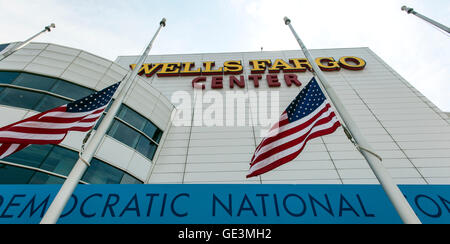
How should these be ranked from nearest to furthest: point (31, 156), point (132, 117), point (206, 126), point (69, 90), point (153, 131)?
point (31, 156), point (69, 90), point (132, 117), point (153, 131), point (206, 126)

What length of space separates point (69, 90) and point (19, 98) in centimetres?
196

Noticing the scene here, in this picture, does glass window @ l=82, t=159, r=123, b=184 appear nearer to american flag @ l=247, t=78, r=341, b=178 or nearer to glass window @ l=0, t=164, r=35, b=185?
glass window @ l=0, t=164, r=35, b=185

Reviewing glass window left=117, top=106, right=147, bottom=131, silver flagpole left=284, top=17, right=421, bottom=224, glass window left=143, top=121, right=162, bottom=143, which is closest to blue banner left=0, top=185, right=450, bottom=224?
silver flagpole left=284, top=17, right=421, bottom=224

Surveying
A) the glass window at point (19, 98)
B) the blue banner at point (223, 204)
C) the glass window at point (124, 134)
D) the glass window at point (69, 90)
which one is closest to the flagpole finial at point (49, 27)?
the glass window at point (69, 90)

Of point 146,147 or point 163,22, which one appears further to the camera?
point 146,147

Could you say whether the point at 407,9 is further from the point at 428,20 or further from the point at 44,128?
the point at 44,128

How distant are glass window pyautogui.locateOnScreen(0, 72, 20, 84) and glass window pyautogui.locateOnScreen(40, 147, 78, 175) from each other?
4808 millimetres

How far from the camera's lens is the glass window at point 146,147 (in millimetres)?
12047

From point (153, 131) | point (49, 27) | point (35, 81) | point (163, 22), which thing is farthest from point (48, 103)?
point (163, 22)

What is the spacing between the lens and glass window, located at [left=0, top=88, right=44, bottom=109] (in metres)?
9.68

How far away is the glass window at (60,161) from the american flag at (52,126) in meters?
3.14

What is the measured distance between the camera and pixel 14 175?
25.8ft

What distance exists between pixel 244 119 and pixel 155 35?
27.1ft

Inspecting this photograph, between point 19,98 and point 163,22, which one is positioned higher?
point 163,22
